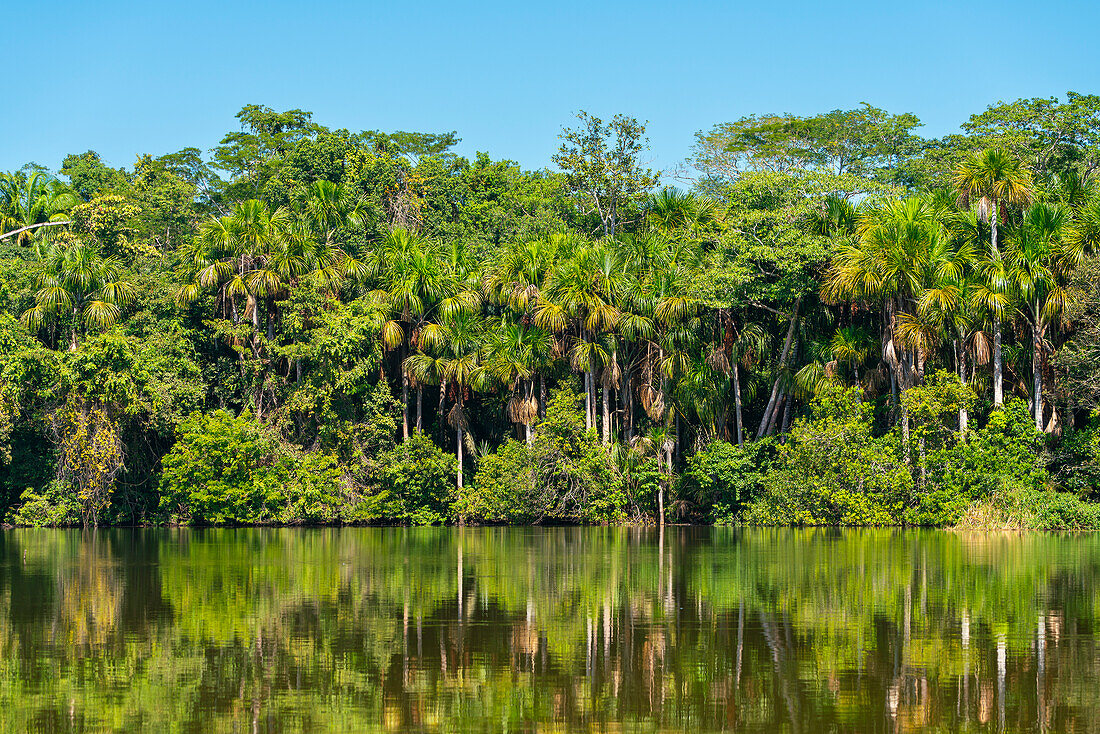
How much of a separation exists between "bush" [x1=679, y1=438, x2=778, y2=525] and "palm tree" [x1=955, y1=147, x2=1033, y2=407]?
24.7 ft

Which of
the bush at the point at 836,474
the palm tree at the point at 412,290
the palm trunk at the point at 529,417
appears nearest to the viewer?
the bush at the point at 836,474

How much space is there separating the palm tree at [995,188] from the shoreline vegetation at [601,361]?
0.09m

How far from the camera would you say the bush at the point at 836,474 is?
3609 cm

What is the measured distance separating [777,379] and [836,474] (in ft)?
16.1

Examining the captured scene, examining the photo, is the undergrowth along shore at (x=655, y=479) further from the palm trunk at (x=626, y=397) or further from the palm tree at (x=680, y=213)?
the palm tree at (x=680, y=213)

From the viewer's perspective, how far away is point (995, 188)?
3578 cm

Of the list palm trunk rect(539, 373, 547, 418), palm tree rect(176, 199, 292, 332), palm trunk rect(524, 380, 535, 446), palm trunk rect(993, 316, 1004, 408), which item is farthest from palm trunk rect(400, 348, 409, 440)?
palm trunk rect(993, 316, 1004, 408)

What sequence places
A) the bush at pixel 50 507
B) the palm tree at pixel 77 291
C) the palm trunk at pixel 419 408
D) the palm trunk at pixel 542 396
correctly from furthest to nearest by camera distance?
the palm trunk at pixel 419 408
the palm trunk at pixel 542 396
the palm tree at pixel 77 291
the bush at pixel 50 507

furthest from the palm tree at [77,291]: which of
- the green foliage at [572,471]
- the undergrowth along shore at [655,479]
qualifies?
the green foliage at [572,471]

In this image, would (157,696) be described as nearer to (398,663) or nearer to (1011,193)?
(398,663)

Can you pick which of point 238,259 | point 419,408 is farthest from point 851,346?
point 238,259

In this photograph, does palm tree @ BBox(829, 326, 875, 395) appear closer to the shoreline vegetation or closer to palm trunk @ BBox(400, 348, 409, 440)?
the shoreline vegetation

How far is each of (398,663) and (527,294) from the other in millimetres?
29245

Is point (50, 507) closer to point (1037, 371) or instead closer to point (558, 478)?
point (558, 478)
